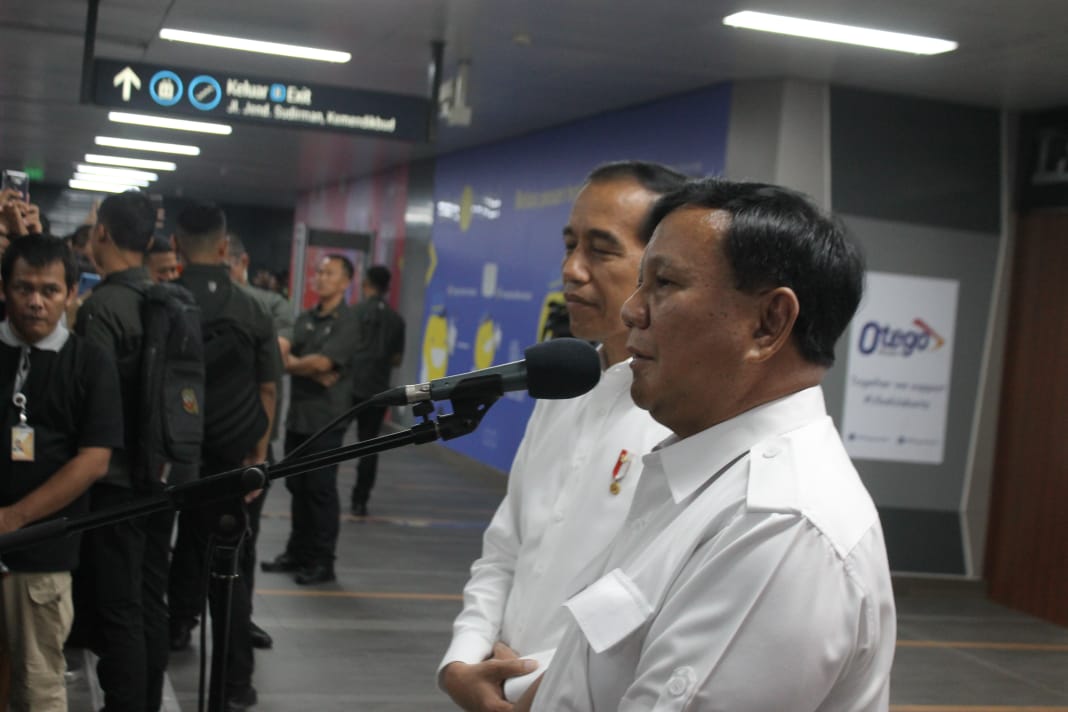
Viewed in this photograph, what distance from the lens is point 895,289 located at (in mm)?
7664

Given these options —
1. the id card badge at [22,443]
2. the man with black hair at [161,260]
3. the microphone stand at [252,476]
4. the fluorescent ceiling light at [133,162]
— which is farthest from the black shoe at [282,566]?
the fluorescent ceiling light at [133,162]

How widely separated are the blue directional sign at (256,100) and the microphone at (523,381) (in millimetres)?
5732

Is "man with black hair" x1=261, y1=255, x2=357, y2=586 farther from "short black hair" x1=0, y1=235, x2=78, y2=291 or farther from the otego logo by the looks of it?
the otego logo

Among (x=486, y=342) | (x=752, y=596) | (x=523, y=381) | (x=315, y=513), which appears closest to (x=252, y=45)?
(x=315, y=513)

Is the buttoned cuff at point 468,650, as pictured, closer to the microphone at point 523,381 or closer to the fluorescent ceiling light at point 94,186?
the microphone at point 523,381

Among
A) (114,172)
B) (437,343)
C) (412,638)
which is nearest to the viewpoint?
(412,638)

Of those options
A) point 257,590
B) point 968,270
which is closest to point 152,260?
point 257,590

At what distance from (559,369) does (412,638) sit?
4.51 metres

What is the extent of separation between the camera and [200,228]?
15.6ft

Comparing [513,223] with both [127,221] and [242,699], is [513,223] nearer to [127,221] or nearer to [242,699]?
[242,699]

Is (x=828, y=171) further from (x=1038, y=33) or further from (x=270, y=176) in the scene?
(x=270, y=176)

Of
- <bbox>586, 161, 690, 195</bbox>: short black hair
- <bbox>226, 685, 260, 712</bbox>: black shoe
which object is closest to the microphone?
<bbox>586, 161, 690, 195</bbox>: short black hair

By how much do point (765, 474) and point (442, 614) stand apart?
5315 millimetres

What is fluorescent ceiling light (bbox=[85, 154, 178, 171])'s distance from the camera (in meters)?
17.6
